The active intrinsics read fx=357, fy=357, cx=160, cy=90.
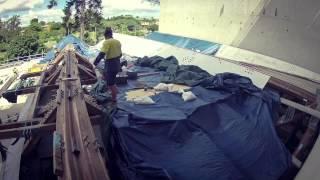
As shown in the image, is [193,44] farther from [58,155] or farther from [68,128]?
[58,155]

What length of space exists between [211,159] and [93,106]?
64.3 inches

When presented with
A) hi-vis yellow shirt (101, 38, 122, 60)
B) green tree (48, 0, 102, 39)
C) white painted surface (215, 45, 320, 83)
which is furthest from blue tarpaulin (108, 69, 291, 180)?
green tree (48, 0, 102, 39)

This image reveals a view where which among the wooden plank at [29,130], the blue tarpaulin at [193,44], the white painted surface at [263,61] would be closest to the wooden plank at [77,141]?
the wooden plank at [29,130]

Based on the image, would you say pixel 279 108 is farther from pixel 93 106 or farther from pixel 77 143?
pixel 77 143

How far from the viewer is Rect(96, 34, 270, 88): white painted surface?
20.1 feet

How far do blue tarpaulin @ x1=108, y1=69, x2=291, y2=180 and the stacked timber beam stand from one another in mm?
423

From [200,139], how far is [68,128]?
4.80ft

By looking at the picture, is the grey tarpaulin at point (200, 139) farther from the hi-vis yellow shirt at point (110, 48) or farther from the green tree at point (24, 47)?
the green tree at point (24, 47)

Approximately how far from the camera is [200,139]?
405 cm

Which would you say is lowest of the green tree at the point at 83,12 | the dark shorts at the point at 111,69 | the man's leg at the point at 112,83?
the man's leg at the point at 112,83

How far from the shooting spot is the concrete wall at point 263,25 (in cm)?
665

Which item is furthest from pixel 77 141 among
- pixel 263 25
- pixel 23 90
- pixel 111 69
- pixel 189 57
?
pixel 263 25

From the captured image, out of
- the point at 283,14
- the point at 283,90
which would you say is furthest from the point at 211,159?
the point at 283,14

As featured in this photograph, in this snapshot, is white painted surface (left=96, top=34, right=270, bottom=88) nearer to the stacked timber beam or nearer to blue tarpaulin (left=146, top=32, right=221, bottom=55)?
blue tarpaulin (left=146, top=32, right=221, bottom=55)
